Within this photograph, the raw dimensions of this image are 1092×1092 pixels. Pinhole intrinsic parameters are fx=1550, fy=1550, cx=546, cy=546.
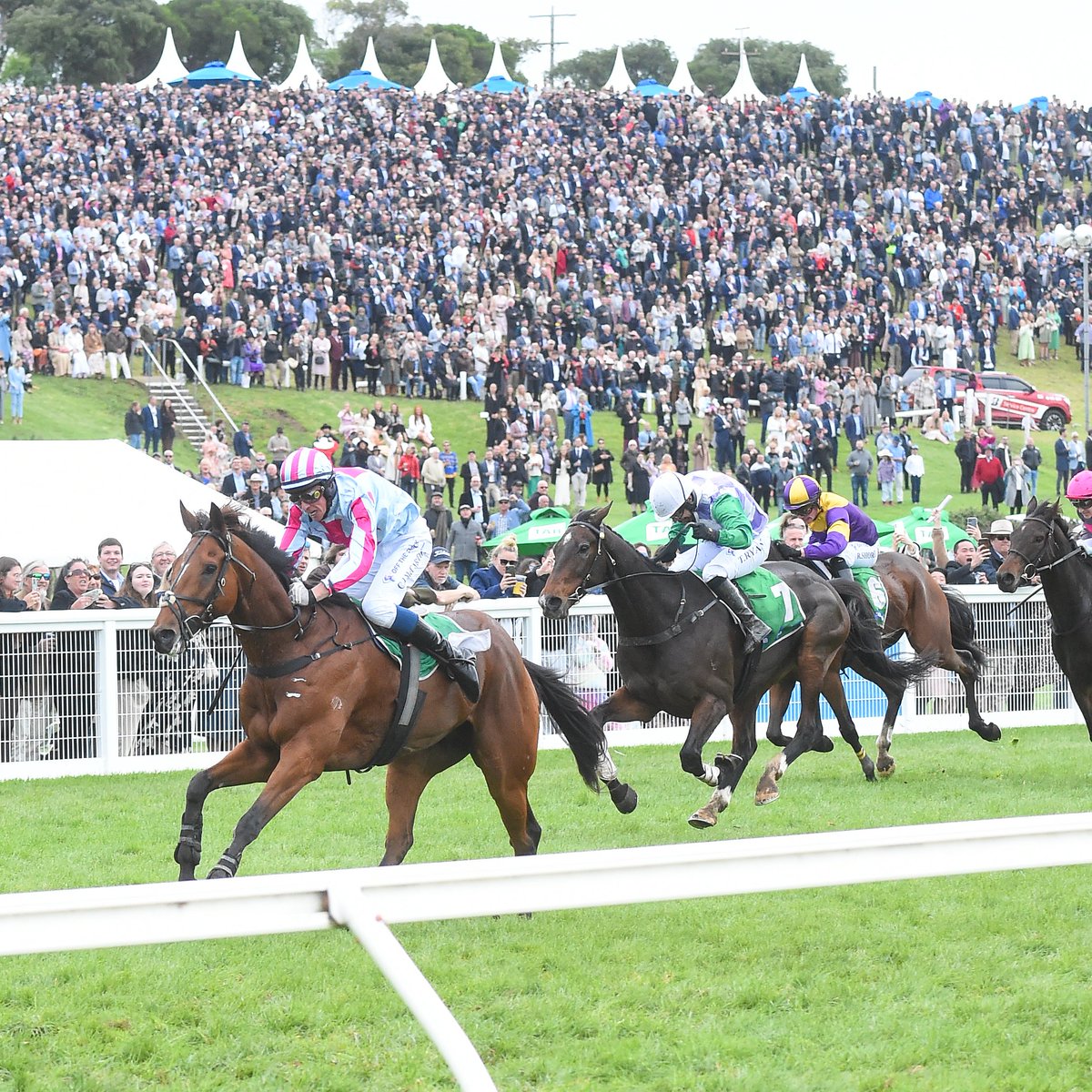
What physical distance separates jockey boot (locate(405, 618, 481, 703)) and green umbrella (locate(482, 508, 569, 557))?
29.2 ft

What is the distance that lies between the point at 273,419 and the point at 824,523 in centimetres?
1660

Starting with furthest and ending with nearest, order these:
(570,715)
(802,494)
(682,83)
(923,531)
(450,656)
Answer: (682,83) < (923,531) < (802,494) < (570,715) < (450,656)

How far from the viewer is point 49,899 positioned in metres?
2.76

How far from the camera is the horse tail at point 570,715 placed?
22.5 feet

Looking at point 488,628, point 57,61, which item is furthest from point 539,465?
point 57,61

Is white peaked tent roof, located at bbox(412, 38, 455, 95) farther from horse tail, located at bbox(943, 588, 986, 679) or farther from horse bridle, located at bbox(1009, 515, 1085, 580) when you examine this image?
horse bridle, located at bbox(1009, 515, 1085, 580)

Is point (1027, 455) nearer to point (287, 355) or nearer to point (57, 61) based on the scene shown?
point (287, 355)

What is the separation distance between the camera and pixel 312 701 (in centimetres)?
582

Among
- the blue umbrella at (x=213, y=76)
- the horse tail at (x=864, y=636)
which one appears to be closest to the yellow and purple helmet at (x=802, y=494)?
the horse tail at (x=864, y=636)

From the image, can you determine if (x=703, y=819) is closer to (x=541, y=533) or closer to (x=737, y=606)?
(x=737, y=606)

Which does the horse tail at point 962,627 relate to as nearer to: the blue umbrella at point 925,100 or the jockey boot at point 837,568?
the jockey boot at point 837,568

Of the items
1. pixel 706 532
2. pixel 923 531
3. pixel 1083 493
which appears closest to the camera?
pixel 706 532

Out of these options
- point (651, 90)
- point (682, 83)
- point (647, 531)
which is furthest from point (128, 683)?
point (682, 83)

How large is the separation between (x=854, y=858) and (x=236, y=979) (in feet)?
8.33
